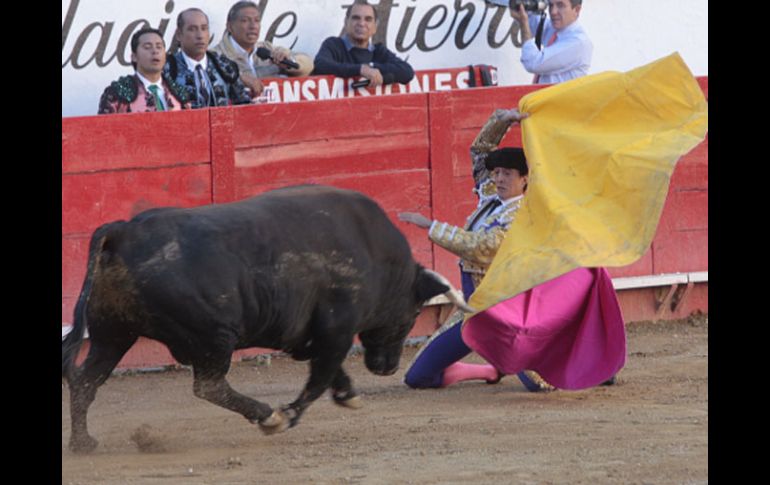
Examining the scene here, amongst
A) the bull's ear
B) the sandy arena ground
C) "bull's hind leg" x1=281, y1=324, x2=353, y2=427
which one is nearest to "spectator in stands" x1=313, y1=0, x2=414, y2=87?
the sandy arena ground

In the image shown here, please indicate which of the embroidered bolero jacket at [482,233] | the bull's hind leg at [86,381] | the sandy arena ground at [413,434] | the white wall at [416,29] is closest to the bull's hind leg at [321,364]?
the sandy arena ground at [413,434]

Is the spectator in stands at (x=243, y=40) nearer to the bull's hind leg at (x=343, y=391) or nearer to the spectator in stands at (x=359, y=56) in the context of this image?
the spectator in stands at (x=359, y=56)

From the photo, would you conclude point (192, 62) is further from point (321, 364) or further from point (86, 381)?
point (86, 381)

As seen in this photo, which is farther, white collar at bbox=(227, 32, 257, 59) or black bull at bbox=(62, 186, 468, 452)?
white collar at bbox=(227, 32, 257, 59)

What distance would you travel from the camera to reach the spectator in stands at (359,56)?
316 inches

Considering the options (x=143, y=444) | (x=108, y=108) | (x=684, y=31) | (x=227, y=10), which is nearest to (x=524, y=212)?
(x=143, y=444)

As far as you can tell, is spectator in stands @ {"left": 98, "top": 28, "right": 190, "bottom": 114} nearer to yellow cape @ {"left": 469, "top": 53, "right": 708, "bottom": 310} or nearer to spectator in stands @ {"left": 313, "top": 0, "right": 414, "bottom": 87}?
spectator in stands @ {"left": 313, "top": 0, "right": 414, "bottom": 87}

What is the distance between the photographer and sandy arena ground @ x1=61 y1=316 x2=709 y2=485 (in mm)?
4562

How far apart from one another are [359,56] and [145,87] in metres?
1.46

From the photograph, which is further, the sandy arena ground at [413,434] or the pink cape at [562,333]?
the pink cape at [562,333]

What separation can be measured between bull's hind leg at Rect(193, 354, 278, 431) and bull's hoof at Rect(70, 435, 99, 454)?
16.7 inches

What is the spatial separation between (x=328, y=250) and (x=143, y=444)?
35.8 inches

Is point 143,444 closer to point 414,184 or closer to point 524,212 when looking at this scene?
point 524,212

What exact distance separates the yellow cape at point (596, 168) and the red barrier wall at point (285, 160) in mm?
1702
